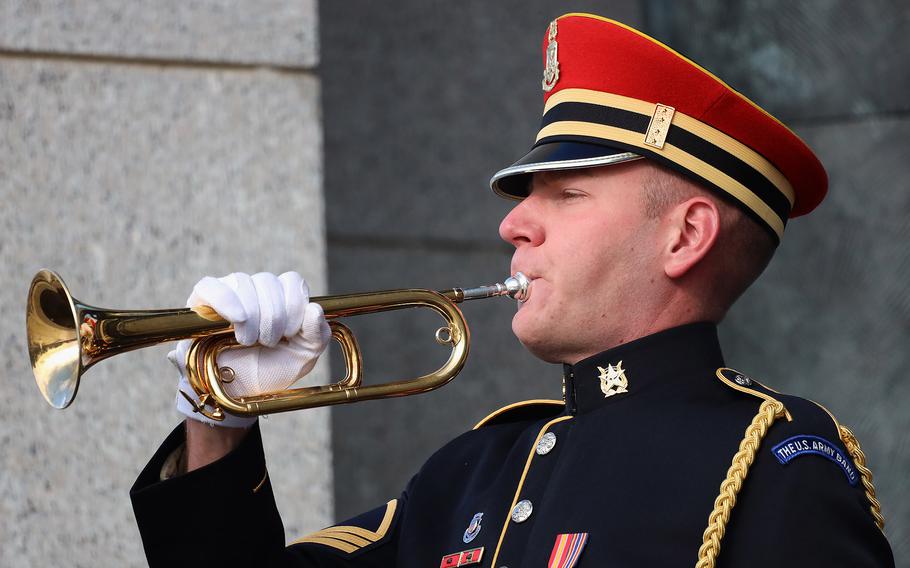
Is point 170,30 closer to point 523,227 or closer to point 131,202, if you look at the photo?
point 131,202

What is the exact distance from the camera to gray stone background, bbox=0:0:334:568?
3.48m

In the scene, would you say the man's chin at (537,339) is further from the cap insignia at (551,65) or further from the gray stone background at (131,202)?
the gray stone background at (131,202)

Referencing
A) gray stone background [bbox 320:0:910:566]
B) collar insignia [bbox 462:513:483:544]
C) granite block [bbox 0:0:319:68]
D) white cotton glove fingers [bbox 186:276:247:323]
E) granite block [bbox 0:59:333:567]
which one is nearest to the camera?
white cotton glove fingers [bbox 186:276:247:323]

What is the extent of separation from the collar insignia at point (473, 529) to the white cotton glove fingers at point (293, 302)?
0.51 meters

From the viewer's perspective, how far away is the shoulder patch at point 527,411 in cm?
298

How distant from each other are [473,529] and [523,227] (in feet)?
1.99

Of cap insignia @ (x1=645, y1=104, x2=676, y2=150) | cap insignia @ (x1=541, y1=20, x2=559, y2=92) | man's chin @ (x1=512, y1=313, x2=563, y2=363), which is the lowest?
man's chin @ (x1=512, y1=313, x2=563, y2=363)

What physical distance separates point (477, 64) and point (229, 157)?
1963mm

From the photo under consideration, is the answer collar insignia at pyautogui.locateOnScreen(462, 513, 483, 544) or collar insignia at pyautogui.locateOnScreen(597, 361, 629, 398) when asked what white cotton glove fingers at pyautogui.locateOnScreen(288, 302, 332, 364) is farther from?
collar insignia at pyautogui.locateOnScreen(597, 361, 629, 398)

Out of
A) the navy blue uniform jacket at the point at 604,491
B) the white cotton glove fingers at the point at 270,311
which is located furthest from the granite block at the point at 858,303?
the white cotton glove fingers at the point at 270,311

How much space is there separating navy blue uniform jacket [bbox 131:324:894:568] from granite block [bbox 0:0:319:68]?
1.32 meters

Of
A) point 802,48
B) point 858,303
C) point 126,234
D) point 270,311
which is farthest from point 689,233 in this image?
point 802,48

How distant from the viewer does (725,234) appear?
8.98ft

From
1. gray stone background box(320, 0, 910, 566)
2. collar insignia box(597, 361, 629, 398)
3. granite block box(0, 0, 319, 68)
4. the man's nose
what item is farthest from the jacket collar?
gray stone background box(320, 0, 910, 566)
